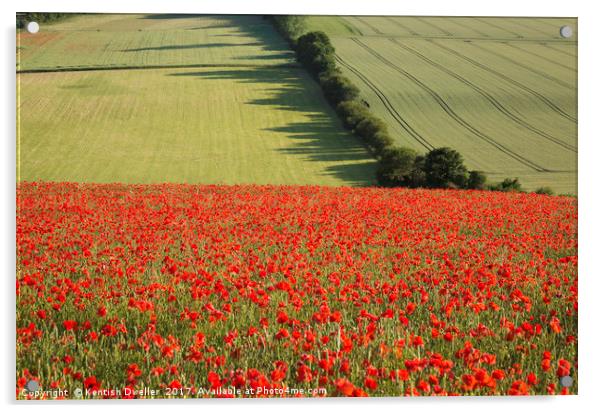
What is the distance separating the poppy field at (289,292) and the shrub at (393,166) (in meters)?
0.21

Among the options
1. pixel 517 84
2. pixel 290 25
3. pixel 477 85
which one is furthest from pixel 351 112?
pixel 517 84

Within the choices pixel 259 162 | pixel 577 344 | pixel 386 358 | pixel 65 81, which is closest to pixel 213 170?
pixel 259 162

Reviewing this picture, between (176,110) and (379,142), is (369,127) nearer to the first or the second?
(379,142)

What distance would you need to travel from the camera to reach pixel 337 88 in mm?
7875

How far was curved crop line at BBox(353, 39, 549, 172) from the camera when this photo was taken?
749 centimetres

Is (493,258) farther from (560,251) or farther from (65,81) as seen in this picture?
(65,81)

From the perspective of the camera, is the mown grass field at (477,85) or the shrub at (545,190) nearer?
the mown grass field at (477,85)

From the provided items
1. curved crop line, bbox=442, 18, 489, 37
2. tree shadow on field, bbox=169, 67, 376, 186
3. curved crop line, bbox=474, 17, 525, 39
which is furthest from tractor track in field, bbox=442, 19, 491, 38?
tree shadow on field, bbox=169, 67, 376, 186

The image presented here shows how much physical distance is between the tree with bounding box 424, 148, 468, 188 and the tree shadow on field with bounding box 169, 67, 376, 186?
2.43 feet

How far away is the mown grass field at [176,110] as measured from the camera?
6.62m

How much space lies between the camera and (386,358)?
4492 mm

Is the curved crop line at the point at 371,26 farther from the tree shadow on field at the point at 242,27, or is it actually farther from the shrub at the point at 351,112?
the shrub at the point at 351,112

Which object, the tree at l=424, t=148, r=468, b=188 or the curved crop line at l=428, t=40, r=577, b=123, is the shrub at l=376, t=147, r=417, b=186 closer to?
the tree at l=424, t=148, r=468, b=188

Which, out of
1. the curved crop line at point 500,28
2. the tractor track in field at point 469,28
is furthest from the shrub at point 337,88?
the curved crop line at point 500,28
